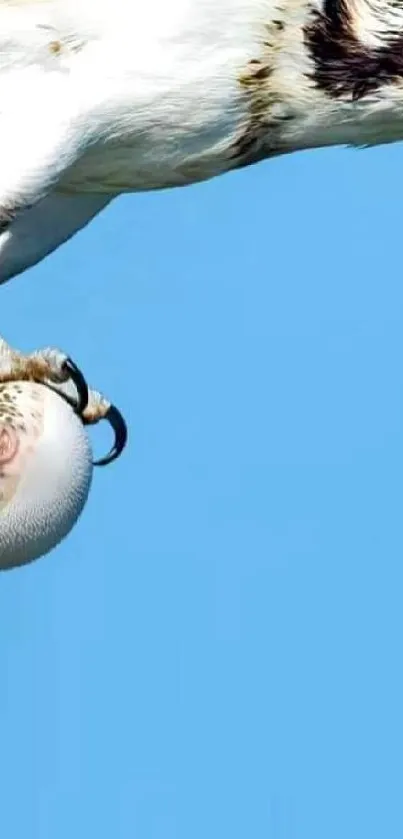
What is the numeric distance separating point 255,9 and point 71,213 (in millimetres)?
523

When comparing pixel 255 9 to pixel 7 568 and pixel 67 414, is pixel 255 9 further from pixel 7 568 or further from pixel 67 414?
pixel 7 568

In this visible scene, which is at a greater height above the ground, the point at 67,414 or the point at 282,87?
the point at 282,87

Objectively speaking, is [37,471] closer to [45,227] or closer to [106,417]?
[106,417]

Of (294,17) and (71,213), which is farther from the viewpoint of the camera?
(71,213)

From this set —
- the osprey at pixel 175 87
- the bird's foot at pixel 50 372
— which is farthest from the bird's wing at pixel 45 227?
the bird's foot at pixel 50 372

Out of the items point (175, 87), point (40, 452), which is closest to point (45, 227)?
point (175, 87)

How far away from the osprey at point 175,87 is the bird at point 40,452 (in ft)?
0.87

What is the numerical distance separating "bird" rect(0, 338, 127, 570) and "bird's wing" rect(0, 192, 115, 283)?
27 cm

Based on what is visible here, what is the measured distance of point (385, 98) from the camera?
3568 millimetres

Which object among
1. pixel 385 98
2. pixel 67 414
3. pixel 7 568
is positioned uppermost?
pixel 385 98

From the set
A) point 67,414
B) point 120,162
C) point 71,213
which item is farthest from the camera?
point 71,213

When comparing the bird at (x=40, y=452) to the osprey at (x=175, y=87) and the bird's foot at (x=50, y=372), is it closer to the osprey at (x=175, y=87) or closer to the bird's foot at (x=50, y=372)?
the bird's foot at (x=50, y=372)

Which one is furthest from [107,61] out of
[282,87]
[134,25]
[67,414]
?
[67,414]

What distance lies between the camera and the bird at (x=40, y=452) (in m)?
3.23
